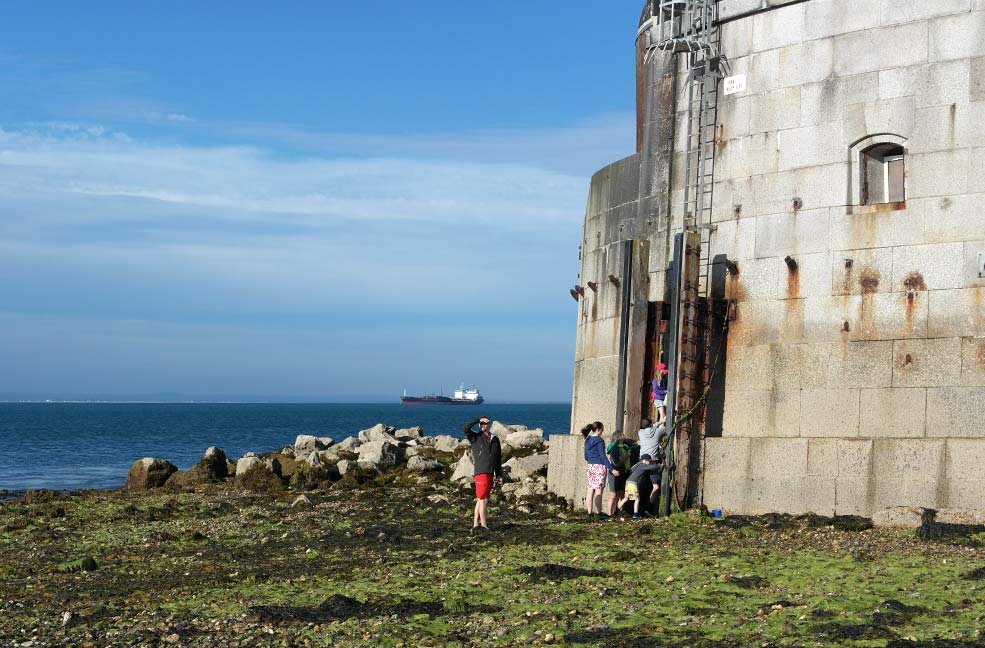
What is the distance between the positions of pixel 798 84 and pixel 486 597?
33.2 ft

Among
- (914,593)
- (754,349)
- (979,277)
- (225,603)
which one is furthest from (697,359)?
(225,603)

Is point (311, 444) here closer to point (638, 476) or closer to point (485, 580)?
point (638, 476)

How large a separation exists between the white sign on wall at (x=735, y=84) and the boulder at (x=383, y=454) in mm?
15580

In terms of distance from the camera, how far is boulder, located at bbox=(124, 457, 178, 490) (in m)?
32.2

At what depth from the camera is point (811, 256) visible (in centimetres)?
1811

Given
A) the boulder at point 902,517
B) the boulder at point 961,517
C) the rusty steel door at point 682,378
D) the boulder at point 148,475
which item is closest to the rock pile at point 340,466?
the boulder at point 148,475

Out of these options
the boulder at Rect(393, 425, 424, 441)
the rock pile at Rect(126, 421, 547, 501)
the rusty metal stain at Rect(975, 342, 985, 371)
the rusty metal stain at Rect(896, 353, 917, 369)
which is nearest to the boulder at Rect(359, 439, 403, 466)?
the rock pile at Rect(126, 421, 547, 501)

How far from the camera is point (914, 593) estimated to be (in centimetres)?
1178

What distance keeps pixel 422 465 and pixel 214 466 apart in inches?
273

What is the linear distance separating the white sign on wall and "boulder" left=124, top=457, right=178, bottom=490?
20042 mm

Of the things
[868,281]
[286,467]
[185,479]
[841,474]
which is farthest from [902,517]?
[185,479]

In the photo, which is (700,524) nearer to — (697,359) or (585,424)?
(697,359)

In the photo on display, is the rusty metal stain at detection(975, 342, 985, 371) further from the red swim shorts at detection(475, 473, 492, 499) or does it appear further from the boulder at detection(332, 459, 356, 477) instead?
the boulder at detection(332, 459, 356, 477)

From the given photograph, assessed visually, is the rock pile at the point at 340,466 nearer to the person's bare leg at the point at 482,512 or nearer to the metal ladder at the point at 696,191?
the metal ladder at the point at 696,191
